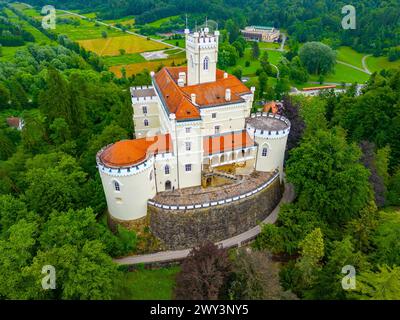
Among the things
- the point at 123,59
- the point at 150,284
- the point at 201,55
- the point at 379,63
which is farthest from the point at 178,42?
the point at 150,284

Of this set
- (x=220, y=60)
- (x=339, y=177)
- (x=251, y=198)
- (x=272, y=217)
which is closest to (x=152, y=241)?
(x=251, y=198)

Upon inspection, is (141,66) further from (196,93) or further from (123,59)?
(196,93)

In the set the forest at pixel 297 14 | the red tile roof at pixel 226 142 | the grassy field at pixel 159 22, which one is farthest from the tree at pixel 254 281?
the grassy field at pixel 159 22

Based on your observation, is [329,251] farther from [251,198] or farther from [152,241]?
[152,241]

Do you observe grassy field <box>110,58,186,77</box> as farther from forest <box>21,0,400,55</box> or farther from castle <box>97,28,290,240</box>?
castle <box>97,28,290,240</box>

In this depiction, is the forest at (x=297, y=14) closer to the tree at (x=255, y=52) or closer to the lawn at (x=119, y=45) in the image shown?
the tree at (x=255, y=52)

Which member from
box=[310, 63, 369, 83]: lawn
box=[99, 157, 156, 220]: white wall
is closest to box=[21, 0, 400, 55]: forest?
box=[310, 63, 369, 83]: lawn
